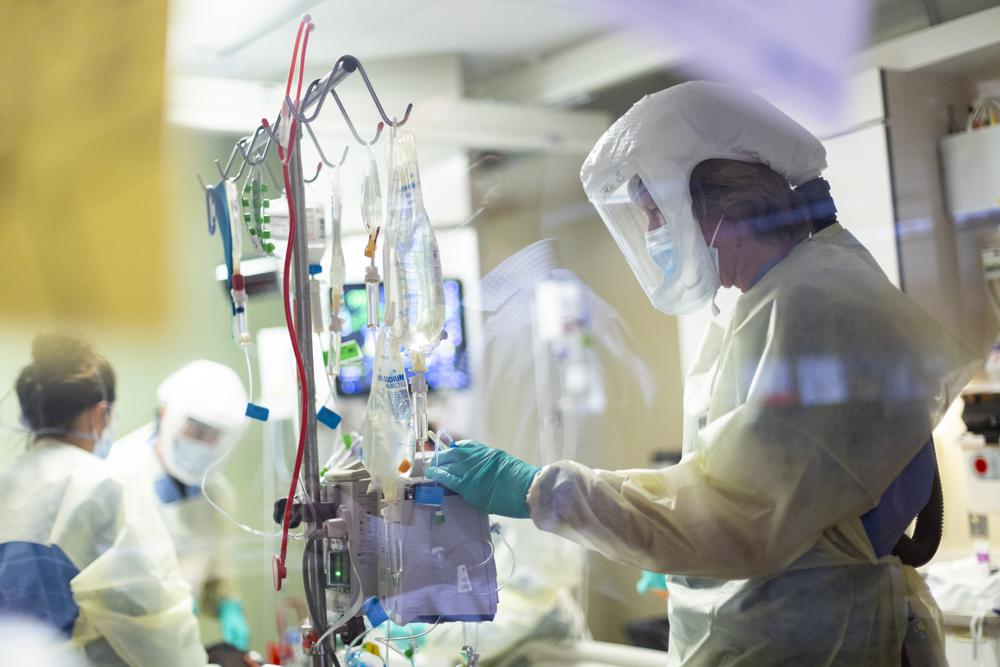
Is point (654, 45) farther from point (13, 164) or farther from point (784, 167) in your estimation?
point (13, 164)

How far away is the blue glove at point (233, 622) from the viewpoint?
2512 mm

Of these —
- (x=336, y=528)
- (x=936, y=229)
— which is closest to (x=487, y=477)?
(x=336, y=528)

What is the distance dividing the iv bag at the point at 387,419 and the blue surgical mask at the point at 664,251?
44 cm

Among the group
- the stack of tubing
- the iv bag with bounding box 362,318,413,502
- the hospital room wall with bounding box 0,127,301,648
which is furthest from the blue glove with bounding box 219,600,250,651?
the iv bag with bounding box 362,318,413,502

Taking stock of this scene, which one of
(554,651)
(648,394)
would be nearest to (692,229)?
(554,651)

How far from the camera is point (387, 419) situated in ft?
4.77

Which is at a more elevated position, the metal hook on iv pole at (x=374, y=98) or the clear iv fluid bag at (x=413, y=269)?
the metal hook on iv pole at (x=374, y=98)

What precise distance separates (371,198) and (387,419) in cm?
36

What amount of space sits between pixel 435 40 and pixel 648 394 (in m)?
1.83

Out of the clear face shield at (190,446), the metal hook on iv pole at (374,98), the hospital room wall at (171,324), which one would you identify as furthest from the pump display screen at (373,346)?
the clear face shield at (190,446)

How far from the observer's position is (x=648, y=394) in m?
3.64

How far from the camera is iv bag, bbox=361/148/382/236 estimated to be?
155cm

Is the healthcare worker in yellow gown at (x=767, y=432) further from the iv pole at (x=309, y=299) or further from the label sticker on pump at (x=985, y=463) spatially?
the label sticker on pump at (x=985, y=463)

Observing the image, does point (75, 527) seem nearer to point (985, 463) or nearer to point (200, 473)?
point (200, 473)
